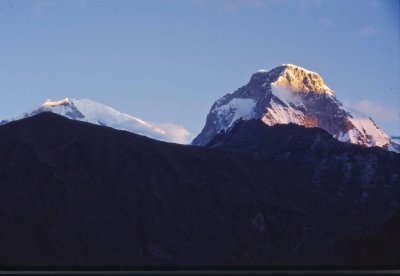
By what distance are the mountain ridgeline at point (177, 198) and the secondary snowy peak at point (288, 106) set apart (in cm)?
1473

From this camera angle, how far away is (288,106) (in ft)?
294

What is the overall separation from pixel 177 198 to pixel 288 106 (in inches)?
1873

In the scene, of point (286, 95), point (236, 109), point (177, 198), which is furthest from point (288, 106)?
point (177, 198)

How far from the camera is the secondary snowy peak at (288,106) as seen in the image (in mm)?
73312

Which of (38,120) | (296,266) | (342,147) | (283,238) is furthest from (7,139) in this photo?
(296,266)

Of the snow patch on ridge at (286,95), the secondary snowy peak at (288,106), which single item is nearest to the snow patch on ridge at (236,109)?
the secondary snowy peak at (288,106)

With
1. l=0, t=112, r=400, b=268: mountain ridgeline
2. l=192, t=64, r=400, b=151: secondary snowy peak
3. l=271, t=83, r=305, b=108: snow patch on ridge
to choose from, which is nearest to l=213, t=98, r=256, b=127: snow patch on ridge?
l=192, t=64, r=400, b=151: secondary snowy peak

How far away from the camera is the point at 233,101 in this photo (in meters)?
115

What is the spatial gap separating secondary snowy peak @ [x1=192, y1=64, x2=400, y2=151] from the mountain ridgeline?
1473 centimetres

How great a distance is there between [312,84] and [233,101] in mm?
16024

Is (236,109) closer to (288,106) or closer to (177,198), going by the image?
(288,106)

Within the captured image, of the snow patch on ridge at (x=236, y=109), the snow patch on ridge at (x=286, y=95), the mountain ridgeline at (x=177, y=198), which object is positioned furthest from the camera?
the snow patch on ridge at (x=236, y=109)

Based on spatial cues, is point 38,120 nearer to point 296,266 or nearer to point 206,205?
point 206,205

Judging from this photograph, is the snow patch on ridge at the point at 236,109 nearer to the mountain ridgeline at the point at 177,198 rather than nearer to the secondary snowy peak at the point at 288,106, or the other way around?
the secondary snowy peak at the point at 288,106
